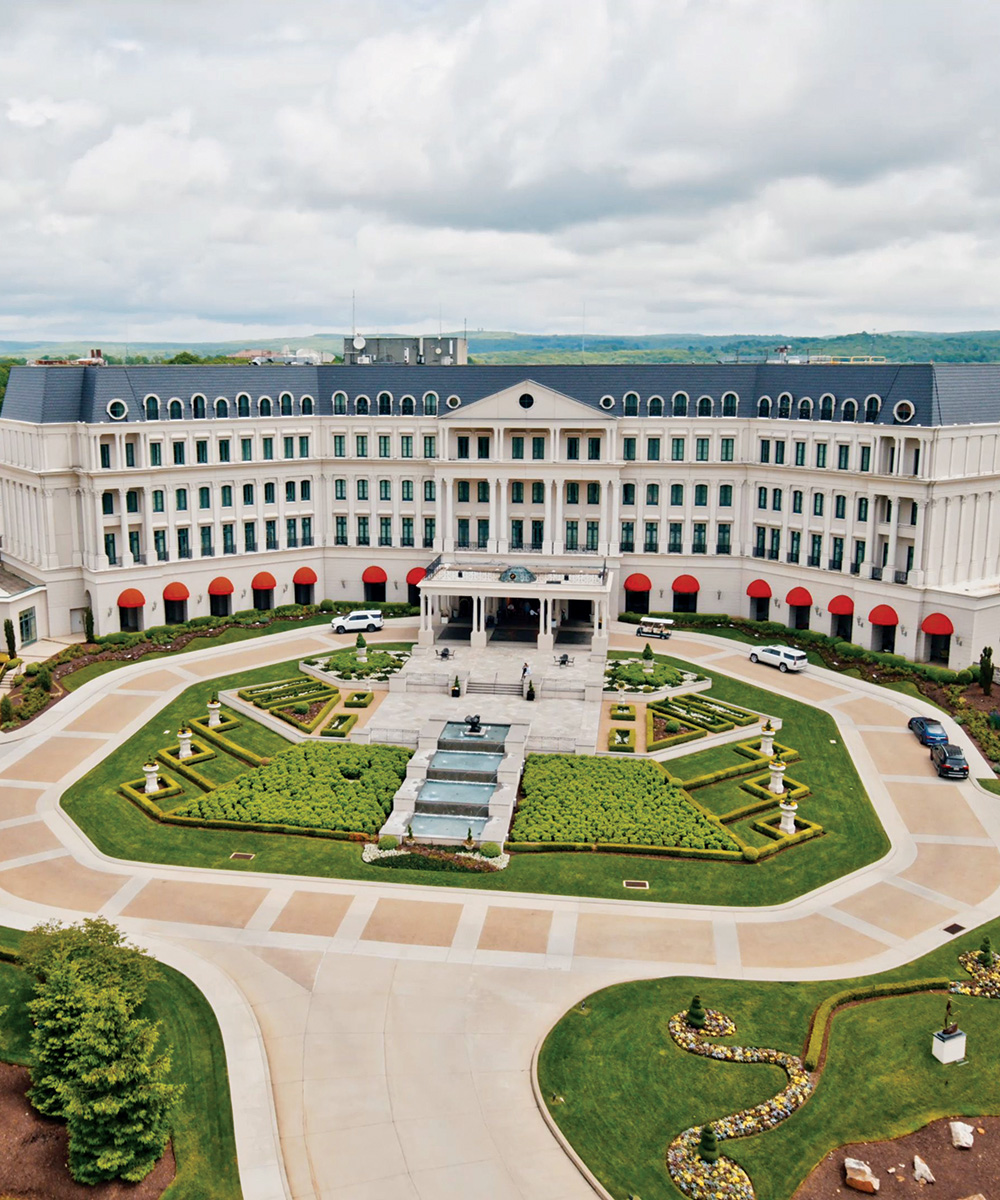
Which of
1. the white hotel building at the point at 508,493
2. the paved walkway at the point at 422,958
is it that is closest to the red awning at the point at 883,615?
the white hotel building at the point at 508,493

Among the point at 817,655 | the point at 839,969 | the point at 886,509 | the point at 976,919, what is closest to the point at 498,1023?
the point at 839,969

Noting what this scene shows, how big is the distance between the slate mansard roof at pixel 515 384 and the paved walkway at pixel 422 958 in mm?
33892

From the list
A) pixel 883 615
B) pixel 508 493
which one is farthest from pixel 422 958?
pixel 508 493

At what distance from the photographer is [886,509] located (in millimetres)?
86500

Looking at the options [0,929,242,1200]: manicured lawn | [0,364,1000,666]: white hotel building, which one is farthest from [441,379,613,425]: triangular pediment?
[0,929,242,1200]: manicured lawn

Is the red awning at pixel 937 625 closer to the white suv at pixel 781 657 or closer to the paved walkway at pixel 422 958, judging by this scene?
the white suv at pixel 781 657

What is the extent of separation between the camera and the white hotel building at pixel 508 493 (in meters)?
85.1

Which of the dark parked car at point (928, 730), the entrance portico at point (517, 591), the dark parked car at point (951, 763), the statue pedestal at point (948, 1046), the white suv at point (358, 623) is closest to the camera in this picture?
the statue pedestal at point (948, 1046)

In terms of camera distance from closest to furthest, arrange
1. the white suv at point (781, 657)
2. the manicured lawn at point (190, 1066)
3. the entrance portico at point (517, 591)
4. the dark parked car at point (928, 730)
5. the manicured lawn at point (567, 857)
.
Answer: the manicured lawn at point (190, 1066), the manicured lawn at point (567, 857), the dark parked car at point (928, 730), the white suv at point (781, 657), the entrance portico at point (517, 591)

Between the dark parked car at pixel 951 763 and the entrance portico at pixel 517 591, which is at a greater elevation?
the entrance portico at pixel 517 591

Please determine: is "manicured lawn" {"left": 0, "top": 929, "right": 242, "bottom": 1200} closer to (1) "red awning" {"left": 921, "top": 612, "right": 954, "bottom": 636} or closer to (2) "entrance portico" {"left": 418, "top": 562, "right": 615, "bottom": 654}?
(2) "entrance portico" {"left": 418, "top": 562, "right": 615, "bottom": 654}

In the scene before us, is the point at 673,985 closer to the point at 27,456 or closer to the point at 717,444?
the point at 717,444

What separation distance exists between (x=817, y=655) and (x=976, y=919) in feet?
130

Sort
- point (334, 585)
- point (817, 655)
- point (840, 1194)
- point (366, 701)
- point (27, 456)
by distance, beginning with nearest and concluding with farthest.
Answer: point (840, 1194), point (366, 701), point (817, 655), point (27, 456), point (334, 585)
